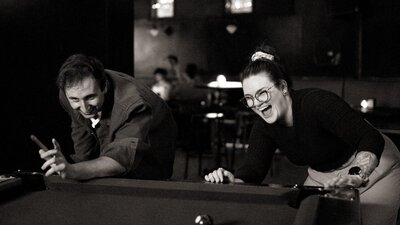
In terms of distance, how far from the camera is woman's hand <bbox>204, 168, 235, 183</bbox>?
88.5 inches

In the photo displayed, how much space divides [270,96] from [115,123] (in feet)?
2.38

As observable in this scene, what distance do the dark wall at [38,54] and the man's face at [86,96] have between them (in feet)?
2.86

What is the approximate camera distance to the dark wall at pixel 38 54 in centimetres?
313

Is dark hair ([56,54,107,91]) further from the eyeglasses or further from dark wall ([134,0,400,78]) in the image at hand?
dark wall ([134,0,400,78])

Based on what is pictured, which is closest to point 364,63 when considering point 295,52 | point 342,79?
point 342,79

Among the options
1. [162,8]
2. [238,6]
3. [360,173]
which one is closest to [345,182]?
[360,173]

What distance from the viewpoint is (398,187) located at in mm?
2512

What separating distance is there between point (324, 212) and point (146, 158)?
1.19 m

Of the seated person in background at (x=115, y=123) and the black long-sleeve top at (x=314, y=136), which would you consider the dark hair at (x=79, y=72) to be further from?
the black long-sleeve top at (x=314, y=136)

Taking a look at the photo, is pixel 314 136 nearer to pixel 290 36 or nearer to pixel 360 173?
pixel 360 173

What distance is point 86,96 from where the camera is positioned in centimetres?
242

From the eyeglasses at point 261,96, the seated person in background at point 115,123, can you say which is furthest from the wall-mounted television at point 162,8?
the eyeglasses at point 261,96

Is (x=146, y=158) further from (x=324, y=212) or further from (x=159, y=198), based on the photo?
(x=324, y=212)

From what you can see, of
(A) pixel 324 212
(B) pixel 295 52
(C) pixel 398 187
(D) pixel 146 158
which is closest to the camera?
(A) pixel 324 212
